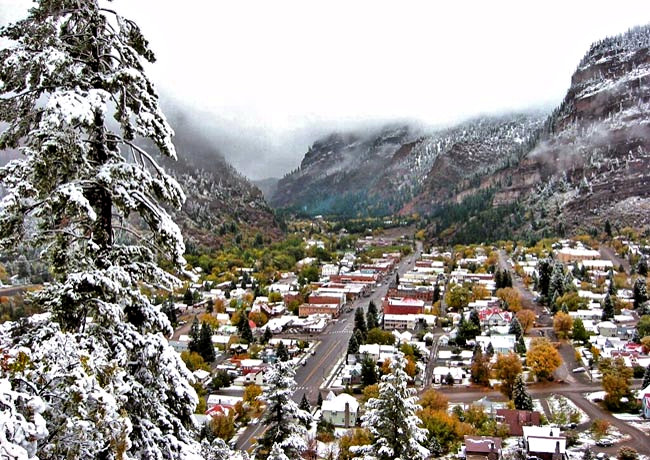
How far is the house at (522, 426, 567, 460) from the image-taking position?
66.8 ft

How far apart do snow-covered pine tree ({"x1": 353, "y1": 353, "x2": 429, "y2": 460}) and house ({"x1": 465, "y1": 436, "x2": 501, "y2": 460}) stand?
475 inches

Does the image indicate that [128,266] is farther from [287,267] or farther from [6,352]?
[287,267]

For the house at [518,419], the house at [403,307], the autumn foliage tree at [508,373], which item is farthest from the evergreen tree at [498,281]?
the house at [518,419]

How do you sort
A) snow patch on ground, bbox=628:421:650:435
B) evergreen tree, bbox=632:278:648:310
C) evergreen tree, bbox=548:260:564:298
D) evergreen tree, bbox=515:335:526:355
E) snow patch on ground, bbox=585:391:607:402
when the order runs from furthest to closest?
evergreen tree, bbox=548:260:564:298 < evergreen tree, bbox=632:278:648:310 < evergreen tree, bbox=515:335:526:355 < snow patch on ground, bbox=585:391:607:402 < snow patch on ground, bbox=628:421:650:435

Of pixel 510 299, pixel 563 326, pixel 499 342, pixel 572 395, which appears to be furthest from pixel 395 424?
pixel 510 299


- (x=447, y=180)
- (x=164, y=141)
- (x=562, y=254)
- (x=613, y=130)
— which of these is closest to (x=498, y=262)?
(x=562, y=254)

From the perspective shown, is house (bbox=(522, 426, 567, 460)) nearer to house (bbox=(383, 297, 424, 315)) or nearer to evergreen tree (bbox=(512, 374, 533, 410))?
evergreen tree (bbox=(512, 374, 533, 410))

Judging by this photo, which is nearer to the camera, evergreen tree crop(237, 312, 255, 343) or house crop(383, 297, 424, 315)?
evergreen tree crop(237, 312, 255, 343)

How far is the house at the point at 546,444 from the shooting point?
20.4m

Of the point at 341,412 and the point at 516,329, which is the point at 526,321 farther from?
the point at 341,412

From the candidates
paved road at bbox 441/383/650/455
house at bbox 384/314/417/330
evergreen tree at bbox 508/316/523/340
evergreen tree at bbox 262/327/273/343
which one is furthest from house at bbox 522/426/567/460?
evergreen tree at bbox 262/327/273/343

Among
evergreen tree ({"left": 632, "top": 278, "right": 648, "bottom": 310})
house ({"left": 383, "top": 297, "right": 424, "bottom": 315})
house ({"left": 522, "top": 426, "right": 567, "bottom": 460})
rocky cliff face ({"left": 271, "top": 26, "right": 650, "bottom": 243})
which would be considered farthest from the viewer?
rocky cliff face ({"left": 271, "top": 26, "right": 650, "bottom": 243})

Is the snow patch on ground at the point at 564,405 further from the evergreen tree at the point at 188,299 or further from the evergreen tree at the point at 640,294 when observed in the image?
the evergreen tree at the point at 188,299

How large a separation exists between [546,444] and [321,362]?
16.5 m
